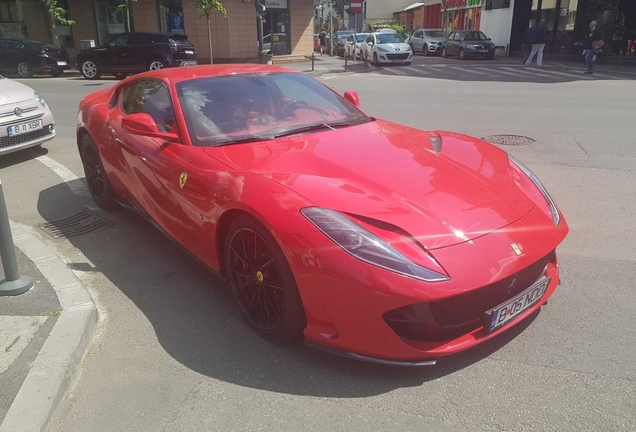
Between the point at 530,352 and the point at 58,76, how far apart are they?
73.1 feet

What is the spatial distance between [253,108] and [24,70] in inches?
778

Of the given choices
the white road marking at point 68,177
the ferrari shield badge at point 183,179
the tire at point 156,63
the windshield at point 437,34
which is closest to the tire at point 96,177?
the white road marking at point 68,177

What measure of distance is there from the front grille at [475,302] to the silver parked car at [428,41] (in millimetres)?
30919

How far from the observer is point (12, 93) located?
7.16 meters

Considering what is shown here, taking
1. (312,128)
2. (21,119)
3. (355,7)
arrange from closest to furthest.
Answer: (312,128)
(21,119)
(355,7)

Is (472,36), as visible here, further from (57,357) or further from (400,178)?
(57,357)

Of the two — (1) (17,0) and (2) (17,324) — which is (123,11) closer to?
(1) (17,0)

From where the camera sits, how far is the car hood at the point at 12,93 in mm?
7001

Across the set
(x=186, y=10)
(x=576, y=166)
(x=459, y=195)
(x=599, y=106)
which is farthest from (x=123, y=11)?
(x=459, y=195)

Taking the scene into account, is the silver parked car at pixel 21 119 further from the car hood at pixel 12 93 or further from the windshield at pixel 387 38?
the windshield at pixel 387 38

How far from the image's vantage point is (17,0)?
27000mm

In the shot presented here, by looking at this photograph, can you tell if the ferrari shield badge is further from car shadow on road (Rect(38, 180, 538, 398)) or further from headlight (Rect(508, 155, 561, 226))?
headlight (Rect(508, 155, 561, 226))

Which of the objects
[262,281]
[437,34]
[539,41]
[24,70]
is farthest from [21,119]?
[437,34]

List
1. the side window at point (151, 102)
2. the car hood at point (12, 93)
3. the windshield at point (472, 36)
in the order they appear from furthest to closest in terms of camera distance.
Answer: the windshield at point (472, 36) → the car hood at point (12, 93) → the side window at point (151, 102)
